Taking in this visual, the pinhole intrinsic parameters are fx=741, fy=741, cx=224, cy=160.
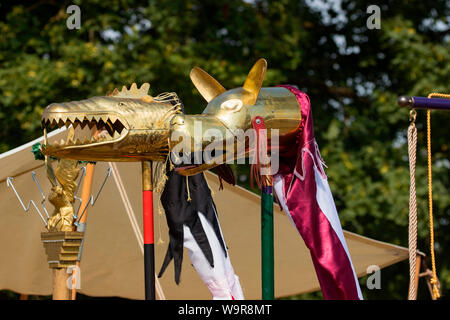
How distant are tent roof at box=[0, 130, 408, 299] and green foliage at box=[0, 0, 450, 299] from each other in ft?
4.60

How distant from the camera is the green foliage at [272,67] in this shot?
5039 millimetres

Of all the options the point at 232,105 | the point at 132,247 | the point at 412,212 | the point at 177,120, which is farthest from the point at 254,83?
the point at 132,247

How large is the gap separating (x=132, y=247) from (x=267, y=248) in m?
2.02

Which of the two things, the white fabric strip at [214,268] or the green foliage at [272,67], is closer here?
the white fabric strip at [214,268]

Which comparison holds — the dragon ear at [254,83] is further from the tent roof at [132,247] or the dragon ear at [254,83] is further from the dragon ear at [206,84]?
the tent roof at [132,247]

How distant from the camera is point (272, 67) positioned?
219 inches

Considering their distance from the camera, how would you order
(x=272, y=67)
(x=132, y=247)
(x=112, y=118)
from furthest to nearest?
(x=272, y=67) → (x=132, y=247) → (x=112, y=118)

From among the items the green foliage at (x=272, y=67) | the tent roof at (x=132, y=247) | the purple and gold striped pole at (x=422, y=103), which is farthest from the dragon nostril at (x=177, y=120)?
the green foliage at (x=272, y=67)

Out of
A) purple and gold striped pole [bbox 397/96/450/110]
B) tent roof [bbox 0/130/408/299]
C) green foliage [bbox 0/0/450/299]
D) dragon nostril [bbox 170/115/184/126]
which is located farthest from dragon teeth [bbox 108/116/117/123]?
green foliage [bbox 0/0/450/299]

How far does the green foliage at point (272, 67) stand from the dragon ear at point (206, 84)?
3.04 metres

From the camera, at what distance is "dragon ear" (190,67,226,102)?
78.8 inches

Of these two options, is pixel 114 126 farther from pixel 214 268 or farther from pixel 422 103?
pixel 422 103

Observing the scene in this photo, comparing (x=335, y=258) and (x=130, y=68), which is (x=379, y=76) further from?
(x=335, y=258)
